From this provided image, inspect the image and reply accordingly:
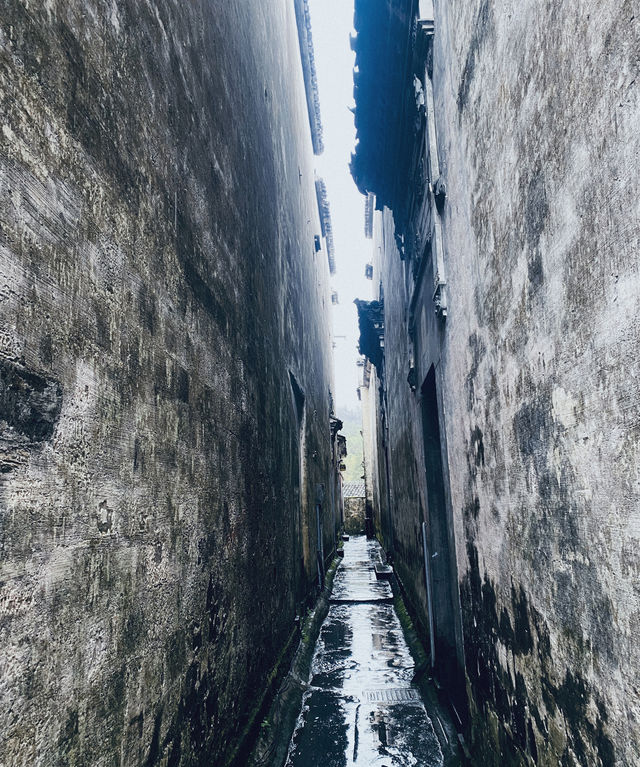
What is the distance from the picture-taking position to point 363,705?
4.53 m

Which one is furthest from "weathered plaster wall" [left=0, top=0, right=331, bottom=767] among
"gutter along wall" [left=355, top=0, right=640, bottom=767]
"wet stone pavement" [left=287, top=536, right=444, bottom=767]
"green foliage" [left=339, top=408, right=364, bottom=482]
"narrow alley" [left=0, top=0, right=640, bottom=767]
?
"green foliage" [left=339, top=408, right=364, bottom=482]

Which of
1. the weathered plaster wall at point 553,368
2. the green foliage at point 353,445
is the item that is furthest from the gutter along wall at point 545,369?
the green foliage at point 353,445

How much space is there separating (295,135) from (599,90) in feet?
29.3

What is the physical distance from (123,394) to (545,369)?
1.48 m

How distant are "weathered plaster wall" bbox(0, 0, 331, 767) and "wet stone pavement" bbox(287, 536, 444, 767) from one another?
733 mm

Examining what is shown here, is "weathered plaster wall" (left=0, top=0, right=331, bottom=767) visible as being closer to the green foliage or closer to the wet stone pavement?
the wet stone pavement

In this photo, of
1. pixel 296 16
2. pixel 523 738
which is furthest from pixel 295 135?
pixel 523 738

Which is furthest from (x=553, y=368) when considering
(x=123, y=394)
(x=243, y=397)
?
(x=243, y=397)

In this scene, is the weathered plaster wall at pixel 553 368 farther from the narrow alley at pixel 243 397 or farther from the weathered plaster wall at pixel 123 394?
the weathered plaster wall at pixel 123 394

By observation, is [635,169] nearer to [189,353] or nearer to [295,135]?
[189,353]

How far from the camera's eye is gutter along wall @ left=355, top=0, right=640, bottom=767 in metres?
1.37

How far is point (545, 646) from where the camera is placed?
2.02m

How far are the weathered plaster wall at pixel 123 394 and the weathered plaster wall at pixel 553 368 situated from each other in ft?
4.72

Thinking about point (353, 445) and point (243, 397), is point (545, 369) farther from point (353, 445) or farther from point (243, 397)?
point (353, 445)
